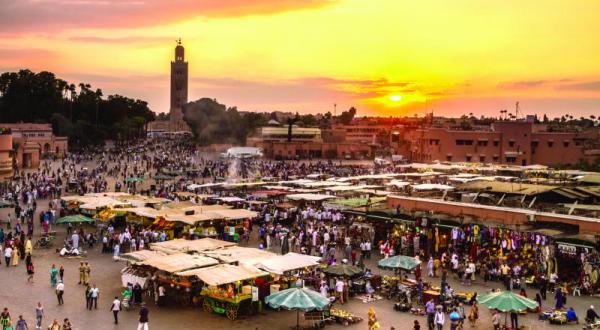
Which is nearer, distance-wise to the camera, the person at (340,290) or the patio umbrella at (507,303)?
the patio umbrella at (507,303)

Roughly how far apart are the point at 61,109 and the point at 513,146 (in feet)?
247

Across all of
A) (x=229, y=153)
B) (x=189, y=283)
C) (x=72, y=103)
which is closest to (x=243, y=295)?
(x=189, y=283)

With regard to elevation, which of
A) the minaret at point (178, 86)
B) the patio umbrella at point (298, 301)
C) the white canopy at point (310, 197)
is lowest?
the patio umbrella at point (298, 301)

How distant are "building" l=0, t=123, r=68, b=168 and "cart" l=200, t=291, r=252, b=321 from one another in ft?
177

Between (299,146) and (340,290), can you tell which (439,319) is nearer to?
(340,290)

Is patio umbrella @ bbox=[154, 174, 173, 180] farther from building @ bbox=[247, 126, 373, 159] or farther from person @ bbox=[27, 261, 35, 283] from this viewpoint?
building @ bbox=[247, 126, 373, 159]

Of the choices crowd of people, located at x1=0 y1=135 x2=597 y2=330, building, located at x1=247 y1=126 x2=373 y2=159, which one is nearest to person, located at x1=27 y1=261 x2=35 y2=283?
crowd of people, located at x1=0 y1=135 x2=597 y2=330

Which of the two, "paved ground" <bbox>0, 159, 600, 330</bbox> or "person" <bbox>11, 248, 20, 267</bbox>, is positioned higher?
"person" <bbox>11, 248, 20, 267</bbox>

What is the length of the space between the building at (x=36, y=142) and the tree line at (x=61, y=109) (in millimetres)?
8330

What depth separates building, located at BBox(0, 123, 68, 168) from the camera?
67938mm

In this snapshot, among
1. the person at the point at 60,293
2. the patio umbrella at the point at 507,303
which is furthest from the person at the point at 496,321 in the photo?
the person at the point at 60,293

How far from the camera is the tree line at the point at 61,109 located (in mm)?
100875

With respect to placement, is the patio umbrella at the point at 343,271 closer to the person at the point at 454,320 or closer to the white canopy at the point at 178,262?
the white canopy at the point at 178,262

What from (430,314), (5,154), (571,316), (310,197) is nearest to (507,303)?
(430,314)
